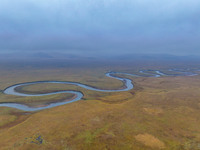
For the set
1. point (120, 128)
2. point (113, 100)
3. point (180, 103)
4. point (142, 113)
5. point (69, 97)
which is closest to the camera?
point (120, 128)

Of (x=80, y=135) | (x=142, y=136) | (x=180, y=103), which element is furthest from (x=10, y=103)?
(x=180, y=103)

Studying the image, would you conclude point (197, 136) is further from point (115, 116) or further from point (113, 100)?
point (113, 100)

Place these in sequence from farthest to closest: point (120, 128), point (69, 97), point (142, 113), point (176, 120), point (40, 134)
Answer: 1. point (69, 97)
2. point (142, 113)
3. point (176, 120)
4. point (120, 128)
5. point (40, 134)

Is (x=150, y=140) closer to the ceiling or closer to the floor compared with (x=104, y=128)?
closer to the floor

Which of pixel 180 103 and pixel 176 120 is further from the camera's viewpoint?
pixel 180 103

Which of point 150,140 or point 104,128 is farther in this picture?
point 104,128

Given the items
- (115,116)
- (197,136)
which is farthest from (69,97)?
(197,136)

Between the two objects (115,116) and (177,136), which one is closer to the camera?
(177,136)

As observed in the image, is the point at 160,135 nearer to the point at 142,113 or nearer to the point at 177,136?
the point at 177,136

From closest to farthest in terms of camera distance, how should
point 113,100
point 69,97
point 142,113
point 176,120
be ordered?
point 176,120
point 142,113
point 113,100
point 69,97
